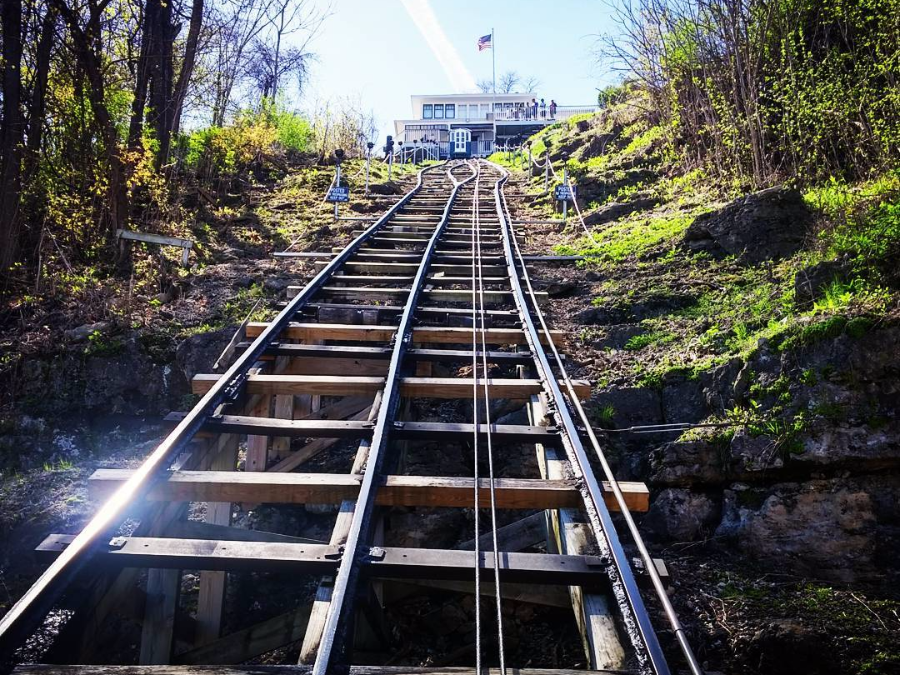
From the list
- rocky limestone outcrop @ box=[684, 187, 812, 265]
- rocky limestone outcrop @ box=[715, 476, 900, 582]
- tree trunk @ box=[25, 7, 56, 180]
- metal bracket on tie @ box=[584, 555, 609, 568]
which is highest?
tree trunk @ box=[25, 7, 56, 180]

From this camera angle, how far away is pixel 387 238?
10133mm

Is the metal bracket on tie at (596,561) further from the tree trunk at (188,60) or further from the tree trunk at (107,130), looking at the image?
the tree trunk at (188,60)

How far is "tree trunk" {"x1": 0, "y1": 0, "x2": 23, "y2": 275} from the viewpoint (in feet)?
26.2

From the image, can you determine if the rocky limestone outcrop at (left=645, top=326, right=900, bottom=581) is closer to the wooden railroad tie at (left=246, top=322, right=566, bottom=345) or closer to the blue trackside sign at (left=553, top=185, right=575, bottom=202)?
the wooden railroad tie at (left=246, top=322, right=566, bottom=345)

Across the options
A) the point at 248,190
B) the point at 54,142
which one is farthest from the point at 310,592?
the point at 248,190

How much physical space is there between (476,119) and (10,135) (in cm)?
6678

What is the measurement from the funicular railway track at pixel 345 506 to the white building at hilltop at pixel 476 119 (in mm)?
49629

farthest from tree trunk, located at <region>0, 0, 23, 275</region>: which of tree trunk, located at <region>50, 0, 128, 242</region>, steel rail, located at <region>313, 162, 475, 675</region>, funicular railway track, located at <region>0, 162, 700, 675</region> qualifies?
steel rail, located at <region>313, 162, 475, 675</region>

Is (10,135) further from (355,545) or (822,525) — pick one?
(822,525)

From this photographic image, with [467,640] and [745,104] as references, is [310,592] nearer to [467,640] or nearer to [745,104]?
[467,640]

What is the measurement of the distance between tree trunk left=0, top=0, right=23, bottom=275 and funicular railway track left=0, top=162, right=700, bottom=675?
467cm

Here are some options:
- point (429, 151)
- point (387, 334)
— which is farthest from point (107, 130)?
point (429, 151)

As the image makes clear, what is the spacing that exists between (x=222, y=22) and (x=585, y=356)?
14.3 meters

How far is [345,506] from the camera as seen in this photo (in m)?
2.99
